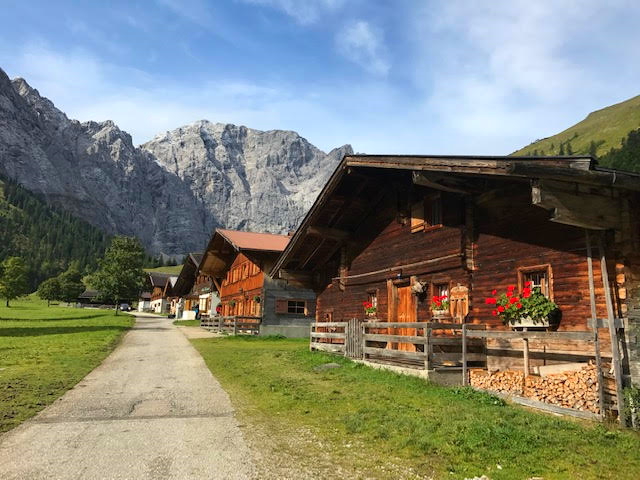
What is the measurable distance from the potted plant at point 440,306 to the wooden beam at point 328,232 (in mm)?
6074

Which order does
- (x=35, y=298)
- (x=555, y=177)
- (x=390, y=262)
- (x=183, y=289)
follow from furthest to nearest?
(x=35, y=298) < (x=183, y=289) < (x=390, y=262) < (x=555, y=177)

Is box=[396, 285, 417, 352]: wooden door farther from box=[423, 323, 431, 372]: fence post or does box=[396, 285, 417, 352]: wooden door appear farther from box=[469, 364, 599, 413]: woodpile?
box=[469, 364, 599, 413]: woodpile

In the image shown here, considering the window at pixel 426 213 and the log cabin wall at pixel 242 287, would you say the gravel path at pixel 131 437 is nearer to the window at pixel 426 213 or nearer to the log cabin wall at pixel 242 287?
the window at pixel 426 213

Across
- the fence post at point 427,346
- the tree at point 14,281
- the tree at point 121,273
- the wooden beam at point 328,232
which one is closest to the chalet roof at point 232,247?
the wooden beam at point 328,232

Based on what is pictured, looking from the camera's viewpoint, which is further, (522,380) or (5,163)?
(5,163)

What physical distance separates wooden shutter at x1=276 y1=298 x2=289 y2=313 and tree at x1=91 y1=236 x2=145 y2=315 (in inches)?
1435

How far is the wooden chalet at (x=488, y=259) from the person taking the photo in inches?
331

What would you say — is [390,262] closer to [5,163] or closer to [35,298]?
[35,298]

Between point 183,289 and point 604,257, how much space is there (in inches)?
2745

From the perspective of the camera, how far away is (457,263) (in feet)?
42.3

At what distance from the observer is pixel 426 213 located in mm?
14828

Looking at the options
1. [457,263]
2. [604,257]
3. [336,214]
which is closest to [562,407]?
[604,257]

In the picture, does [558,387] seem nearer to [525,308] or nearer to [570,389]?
[570,389]

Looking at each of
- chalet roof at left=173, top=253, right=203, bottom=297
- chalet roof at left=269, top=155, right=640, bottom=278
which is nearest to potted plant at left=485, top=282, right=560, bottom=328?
chalet roof at left=269, top=155, right=640, bottom=278
